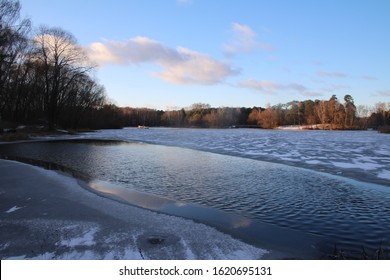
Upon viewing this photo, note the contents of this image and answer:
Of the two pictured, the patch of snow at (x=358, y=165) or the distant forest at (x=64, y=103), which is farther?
the distant forest at (x=64, y=103)

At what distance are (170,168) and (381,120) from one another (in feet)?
401

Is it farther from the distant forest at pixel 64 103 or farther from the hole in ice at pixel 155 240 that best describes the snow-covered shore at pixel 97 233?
the distant forest at pixel 64 103

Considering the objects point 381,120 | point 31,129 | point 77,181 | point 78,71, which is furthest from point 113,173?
point 381,120

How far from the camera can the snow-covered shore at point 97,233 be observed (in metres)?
5.12

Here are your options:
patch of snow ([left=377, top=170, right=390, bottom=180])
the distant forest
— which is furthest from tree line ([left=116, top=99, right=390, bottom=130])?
patch of snow ([left=377, top=170, right=390, bottom=180])

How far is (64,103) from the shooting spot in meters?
60.0

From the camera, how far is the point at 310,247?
574cm

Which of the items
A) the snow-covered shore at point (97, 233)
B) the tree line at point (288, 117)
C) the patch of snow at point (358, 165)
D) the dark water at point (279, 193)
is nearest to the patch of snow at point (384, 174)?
the patch of snow at point (358, 165)

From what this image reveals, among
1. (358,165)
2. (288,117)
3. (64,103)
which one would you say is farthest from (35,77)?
(288,117)

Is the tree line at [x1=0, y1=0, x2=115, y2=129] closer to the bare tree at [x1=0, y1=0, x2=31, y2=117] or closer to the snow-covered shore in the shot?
the bare tree at [x1=0, y1=0, x2=31, y2=117]

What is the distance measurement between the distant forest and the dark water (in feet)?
83.1

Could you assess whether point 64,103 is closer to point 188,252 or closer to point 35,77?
point 35,77

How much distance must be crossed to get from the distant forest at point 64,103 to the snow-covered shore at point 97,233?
27.9 meters

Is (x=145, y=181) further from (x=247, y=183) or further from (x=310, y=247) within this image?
(x=310, y=247)
